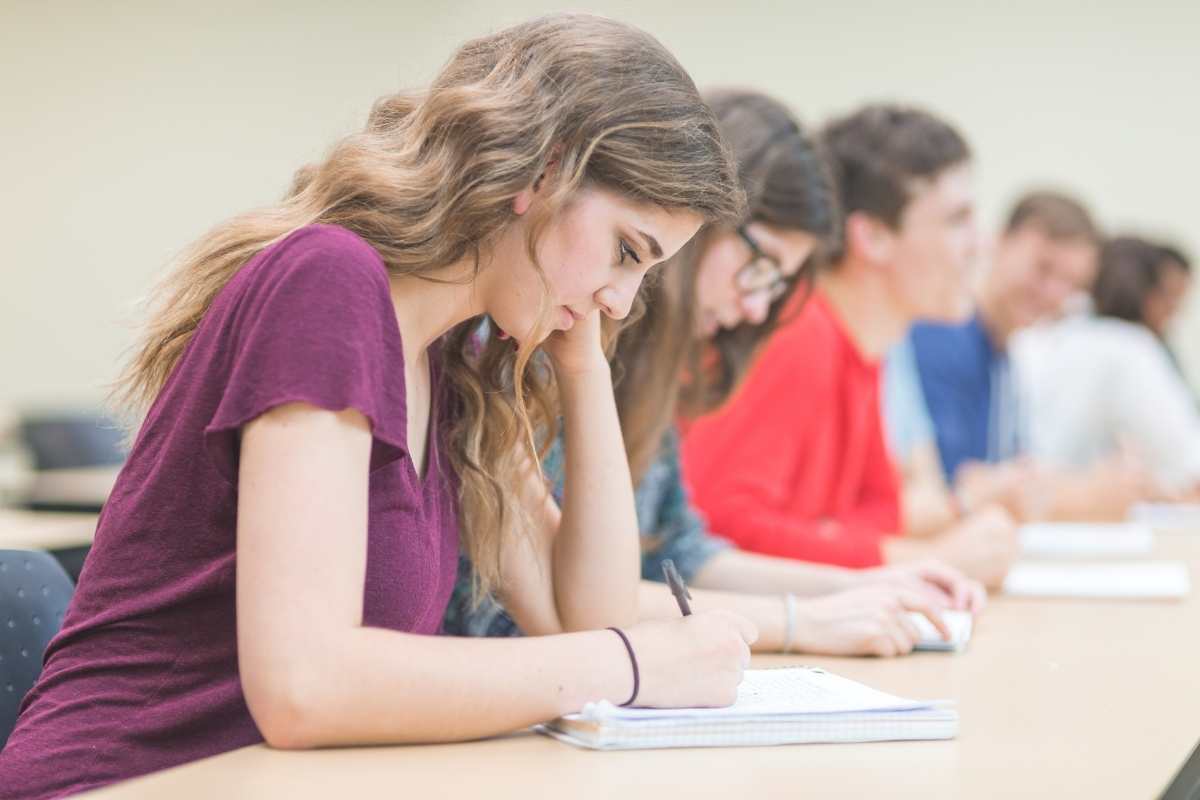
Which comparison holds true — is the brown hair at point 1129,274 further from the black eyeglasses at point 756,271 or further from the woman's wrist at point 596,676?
the woman's wrist at point 596,676

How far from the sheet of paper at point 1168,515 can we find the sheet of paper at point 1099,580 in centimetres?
84

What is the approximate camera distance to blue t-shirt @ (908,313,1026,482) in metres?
3.82

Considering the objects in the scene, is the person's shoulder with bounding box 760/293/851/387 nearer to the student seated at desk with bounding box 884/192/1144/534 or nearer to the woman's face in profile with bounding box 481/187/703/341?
the woman's face in profile with bounding box 481/187/703/341

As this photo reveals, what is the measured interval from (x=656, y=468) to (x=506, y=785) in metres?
0.95

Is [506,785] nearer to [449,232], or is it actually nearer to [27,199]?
[449,232]

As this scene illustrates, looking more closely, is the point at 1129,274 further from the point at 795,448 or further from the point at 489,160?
the point at 489,160

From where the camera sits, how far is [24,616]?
→ 128cm

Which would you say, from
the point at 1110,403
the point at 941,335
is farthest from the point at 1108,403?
the point at 941,335

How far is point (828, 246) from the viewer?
202 centimetres

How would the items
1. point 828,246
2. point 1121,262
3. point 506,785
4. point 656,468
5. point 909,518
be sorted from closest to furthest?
point 506,785
point 656,468
point 828,246
point 909,518
point 1121,262

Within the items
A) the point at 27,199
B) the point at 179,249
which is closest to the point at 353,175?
the point at 179,249

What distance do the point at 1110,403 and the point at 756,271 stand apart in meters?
2.62

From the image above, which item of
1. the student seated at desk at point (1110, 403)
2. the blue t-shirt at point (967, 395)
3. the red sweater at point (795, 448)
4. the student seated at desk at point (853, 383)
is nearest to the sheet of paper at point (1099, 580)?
the student seated at desk at point (853, 383)

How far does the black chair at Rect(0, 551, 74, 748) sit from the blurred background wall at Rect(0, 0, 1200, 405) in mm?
4027
